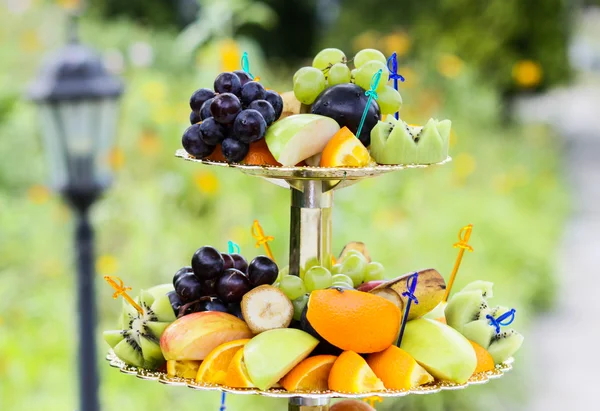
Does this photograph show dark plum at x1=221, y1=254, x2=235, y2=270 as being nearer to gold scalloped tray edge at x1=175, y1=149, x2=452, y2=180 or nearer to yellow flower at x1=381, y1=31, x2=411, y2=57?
gold scalloped tray edge at x1=175, y1=149, x2=452, y2=180

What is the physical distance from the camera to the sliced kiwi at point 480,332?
1377mm

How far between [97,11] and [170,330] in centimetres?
1055

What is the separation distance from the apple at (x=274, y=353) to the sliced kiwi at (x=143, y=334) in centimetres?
16

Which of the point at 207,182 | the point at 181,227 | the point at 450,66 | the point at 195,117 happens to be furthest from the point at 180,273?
the point at 450,66

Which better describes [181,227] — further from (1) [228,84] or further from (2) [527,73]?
(2) [527,73]

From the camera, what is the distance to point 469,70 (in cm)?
955

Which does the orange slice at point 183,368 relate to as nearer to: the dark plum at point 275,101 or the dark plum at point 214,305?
the dark plum at point 214,305

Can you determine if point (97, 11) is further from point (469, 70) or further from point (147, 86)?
point (147, 86)

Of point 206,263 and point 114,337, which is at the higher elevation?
point 206,263

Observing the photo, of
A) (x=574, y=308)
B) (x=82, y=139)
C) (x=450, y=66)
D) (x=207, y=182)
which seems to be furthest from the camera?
(x=450, y=66)

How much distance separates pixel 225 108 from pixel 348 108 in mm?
181

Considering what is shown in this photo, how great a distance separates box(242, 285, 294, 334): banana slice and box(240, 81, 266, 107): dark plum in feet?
0.90

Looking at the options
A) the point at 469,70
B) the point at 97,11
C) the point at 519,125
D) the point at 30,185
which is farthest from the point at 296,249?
the point at 97,11

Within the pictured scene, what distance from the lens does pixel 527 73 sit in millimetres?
9203
